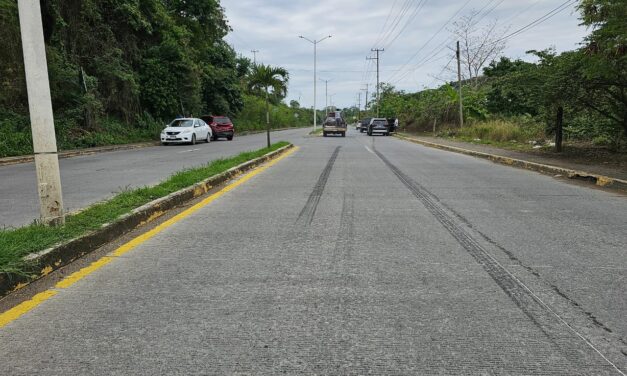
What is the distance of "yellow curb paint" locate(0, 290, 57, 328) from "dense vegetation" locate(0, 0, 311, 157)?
1807 cm

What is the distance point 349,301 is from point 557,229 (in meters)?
3.70

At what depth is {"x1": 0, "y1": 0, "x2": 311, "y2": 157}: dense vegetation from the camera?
21672mm

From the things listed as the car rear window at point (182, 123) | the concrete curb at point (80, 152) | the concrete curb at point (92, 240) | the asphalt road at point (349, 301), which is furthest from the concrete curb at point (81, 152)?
the asphalt road at point (349, 301)

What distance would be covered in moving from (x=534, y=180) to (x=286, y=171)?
5983 mm

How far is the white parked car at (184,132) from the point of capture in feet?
89.6

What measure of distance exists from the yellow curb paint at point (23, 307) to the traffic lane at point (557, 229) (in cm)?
403

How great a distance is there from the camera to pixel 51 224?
537 centimetres

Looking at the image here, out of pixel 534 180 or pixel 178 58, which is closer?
pixel 534 180

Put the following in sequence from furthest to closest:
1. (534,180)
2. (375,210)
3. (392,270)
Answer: (534,180) → (375,210) → (392,270)

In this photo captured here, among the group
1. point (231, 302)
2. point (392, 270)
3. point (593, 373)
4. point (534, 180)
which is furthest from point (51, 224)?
point (534, 180)

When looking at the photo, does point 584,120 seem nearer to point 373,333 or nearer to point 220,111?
point 373,333

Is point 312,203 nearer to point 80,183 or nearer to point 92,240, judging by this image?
point 92,240

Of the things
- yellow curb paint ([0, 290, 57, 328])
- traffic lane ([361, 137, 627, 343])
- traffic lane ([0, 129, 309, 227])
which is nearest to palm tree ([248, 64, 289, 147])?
traffic lane ([0, 129, 309, 227])

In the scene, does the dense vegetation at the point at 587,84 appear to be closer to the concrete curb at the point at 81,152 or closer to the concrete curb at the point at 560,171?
the concrete curb at the point at 560,171
